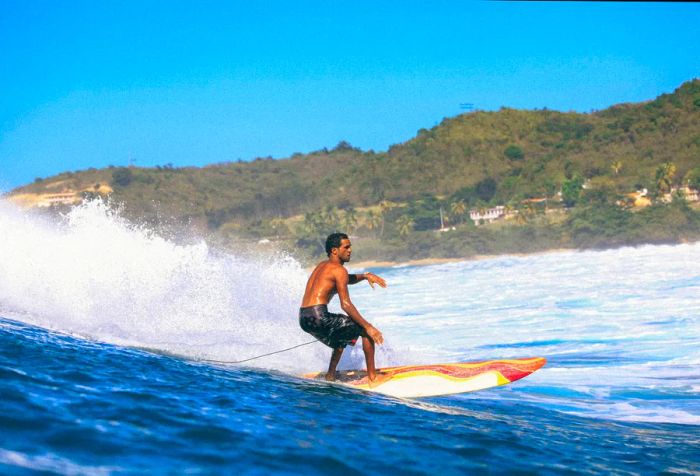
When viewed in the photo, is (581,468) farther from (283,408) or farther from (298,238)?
(298,238)

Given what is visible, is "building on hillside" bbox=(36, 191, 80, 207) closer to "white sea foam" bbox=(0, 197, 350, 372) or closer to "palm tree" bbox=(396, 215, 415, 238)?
"palm tree" bbox=(396, 215, 415, 238)

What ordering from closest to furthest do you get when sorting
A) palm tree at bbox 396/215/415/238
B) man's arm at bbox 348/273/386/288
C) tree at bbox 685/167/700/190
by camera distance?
man's arm at bbox 348/273/386/288 → tree at bbox 685/167/700/190 → palm tree at bbox 396/215/415/238

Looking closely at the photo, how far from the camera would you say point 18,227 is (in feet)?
45.0

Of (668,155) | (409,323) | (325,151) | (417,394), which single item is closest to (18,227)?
(417,394)

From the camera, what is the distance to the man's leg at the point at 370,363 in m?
7.82

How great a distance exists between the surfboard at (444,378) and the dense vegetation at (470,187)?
75280 mm

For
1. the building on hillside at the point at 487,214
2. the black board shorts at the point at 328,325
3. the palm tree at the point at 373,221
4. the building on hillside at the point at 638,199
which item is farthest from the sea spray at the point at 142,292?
the palm tree at the point at 373,221

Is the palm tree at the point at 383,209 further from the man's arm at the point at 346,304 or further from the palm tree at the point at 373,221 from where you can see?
the man's arm at the point at 346,304

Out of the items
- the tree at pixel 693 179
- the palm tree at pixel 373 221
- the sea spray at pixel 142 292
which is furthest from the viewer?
the palm tree at pixel 373 221

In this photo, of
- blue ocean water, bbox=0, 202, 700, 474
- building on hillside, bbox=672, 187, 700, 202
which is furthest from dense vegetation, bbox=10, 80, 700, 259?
blue ocean water, bbox=0, 202, 700, 474

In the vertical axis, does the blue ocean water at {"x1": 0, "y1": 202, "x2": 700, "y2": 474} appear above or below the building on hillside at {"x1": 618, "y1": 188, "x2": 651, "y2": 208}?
below

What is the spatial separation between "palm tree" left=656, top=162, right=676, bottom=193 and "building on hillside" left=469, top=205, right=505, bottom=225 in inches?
754

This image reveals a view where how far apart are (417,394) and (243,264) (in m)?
8.73

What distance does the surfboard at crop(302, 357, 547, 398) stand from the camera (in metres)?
7.86
